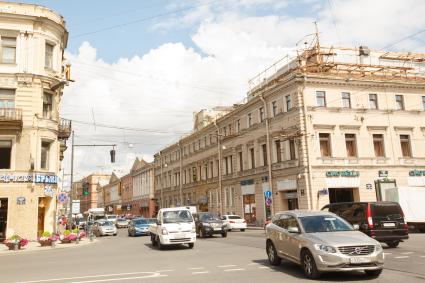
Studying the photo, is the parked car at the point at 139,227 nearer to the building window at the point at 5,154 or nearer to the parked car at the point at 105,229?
the parked car at the point at 105,229

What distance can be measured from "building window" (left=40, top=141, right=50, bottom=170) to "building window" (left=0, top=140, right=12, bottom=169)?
212cm

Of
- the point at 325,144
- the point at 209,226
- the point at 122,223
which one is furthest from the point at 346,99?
the point at 122,223

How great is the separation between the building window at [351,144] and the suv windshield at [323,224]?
85.3 ft

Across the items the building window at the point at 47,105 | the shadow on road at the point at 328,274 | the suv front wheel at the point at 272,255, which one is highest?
the building window at the point at 47,105

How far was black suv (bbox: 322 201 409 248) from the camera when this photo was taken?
17.0m

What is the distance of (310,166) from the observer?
34375 mm

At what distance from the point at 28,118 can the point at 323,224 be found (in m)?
24.2

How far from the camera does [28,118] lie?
29031 millimetres

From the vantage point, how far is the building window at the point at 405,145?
3797 cm

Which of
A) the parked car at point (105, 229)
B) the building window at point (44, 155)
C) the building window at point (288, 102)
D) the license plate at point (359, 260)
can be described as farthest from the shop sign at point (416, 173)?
the building window at point (44, 155)

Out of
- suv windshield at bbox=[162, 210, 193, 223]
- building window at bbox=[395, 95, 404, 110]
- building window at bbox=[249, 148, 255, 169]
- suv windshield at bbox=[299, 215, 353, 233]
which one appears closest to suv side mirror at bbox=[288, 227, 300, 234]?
suv windshield at bbox=[299, 215, 353, 233]

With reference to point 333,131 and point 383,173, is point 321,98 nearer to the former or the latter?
point 333,131

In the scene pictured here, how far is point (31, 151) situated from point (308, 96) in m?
22.7

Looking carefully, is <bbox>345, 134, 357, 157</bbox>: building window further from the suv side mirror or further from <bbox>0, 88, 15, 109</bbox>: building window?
<bbox>0, 88, 15, 109</bbox>: building window
